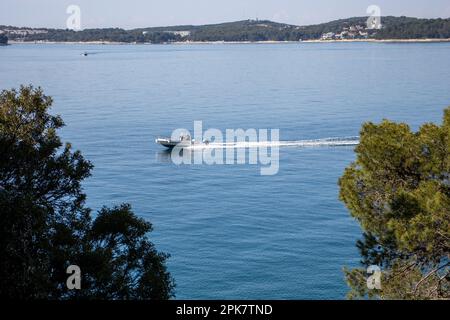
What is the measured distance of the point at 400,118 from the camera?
7838 cm

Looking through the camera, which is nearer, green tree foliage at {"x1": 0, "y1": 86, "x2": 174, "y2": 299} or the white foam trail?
green tree foliage at {"x1": 0, "y1": 86, "x2": 174, "y2": 299}

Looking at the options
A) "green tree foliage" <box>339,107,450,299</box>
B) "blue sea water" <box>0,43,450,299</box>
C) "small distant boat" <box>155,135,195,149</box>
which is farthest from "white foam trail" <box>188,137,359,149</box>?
"green tree foliage" <box>339,107,450,299</box>

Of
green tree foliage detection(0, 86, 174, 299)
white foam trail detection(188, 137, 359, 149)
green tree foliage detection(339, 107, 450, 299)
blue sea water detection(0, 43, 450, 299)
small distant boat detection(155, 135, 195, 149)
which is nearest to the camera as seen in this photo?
green tree foliage detection(0, 86, 174, 299)

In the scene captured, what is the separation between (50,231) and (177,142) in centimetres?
5085

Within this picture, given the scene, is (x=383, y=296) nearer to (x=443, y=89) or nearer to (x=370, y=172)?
(x=370, y=172)

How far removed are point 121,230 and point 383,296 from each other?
7.60m

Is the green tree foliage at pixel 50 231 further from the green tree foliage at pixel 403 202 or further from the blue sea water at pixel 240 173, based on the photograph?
the blue sea water at pixel 240 173

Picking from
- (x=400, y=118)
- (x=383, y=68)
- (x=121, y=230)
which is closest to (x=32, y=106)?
(x=121, y=230)

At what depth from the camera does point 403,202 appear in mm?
15648

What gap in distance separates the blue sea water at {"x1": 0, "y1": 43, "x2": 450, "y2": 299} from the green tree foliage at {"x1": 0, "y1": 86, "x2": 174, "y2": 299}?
13261 millimetres

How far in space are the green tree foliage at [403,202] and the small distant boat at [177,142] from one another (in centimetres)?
4991

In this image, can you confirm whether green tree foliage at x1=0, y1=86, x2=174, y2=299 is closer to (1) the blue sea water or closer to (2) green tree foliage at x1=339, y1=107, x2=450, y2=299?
(2) green tree foliage at x1=339, y1=107, x2=450, y2=299

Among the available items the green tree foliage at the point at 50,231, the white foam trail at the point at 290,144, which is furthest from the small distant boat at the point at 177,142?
the green tree foliage at the point at 50,231

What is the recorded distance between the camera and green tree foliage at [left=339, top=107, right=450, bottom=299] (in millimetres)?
15102
